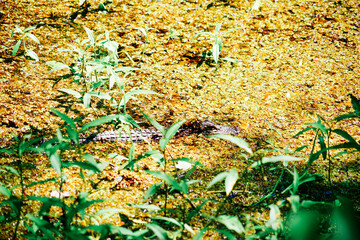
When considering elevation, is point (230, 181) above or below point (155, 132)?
above

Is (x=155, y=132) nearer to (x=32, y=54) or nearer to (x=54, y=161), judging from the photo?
(x=54, y=161)

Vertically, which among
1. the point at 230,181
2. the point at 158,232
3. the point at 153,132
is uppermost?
the point at 230,181

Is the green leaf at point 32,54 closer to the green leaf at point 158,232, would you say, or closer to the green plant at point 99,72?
the green plant at point 99,72

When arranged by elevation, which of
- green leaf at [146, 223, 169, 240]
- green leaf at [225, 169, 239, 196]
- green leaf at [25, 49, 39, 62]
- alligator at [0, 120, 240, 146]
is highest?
green leaf at [25, 49, 39, 62]

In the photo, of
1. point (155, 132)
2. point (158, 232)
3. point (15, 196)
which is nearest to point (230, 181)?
point (158, 232)

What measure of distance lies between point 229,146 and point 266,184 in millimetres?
298

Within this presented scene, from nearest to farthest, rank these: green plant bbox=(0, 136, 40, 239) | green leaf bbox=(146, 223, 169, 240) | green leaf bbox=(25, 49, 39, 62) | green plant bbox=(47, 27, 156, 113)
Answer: green leaf bbox=(146, 223, 169, 240) < green plant bbox=(0, 136, 40, 239) < green plant bbox=(47, 27, 156, 113) < green leaf bbox=(25, 49, 39, 62)

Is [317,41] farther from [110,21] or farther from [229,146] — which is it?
[110,21]

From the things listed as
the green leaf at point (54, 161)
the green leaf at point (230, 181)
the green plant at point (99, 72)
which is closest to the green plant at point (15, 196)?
the green leaf at point (54, 161)

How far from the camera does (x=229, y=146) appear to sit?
1507 mm

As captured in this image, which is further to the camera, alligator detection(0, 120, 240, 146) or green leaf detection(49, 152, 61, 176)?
alligator detection(0, 120, 240, 146)

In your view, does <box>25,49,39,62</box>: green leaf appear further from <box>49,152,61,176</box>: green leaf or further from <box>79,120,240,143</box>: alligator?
<box>49,152,61,176</box>: green leaf

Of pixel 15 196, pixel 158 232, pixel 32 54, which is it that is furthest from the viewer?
pixel 32 54

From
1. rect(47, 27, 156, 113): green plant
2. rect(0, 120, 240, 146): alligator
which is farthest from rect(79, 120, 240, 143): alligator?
rect(47, 27, 156, 113): green plant
